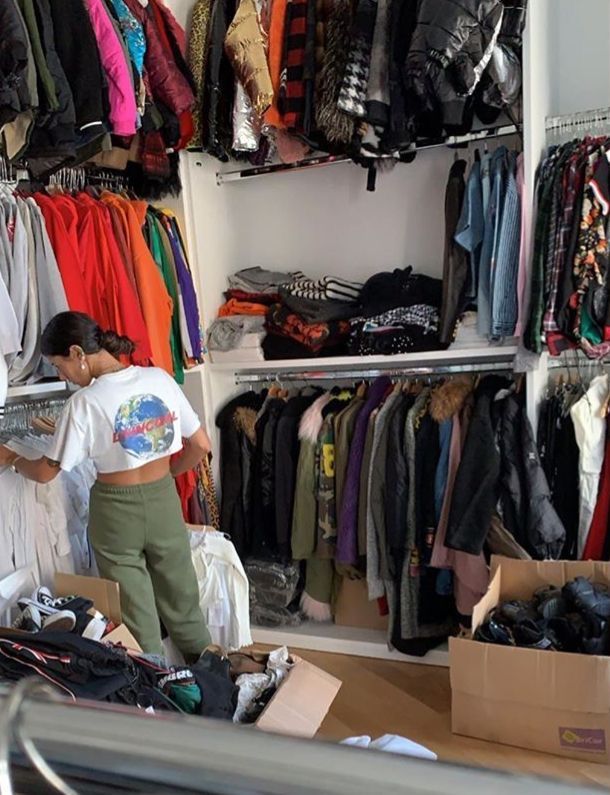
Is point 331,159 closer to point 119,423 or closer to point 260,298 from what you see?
point 260,298

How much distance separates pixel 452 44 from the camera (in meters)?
2.25

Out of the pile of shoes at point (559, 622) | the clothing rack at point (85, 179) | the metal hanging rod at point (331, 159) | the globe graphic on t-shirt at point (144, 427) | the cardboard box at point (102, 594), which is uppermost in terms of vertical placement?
the metal hanging rod at point (331, 159)

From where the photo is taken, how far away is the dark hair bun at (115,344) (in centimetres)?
225

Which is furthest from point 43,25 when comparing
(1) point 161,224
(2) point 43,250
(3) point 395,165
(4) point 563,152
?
(4) point 563,152

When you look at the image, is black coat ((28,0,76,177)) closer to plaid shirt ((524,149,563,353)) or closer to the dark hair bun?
the dark hair bun

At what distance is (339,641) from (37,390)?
160cm

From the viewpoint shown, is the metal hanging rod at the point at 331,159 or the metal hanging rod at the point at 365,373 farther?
the metal hanging rod at the point at 365,373

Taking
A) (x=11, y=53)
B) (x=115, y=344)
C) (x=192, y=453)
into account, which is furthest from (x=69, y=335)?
(x=11, y=53)

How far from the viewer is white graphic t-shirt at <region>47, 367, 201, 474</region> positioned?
2.13 m

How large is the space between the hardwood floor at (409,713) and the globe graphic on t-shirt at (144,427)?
103cm

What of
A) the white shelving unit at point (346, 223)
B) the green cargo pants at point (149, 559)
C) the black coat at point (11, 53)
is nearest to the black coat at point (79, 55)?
the black coat at point (11, 53)

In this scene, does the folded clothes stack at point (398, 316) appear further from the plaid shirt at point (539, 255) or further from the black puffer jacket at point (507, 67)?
the black puffer jacket at point (507, 67)

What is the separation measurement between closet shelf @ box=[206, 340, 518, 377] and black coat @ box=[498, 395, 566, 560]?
256 millimetres

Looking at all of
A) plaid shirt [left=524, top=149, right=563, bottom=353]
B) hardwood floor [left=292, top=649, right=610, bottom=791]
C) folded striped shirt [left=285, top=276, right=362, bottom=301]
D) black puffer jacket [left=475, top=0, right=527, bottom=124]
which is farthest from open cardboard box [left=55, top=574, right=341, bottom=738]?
black puffer jacket [left=475, top=0, right=527, bottom=124]
